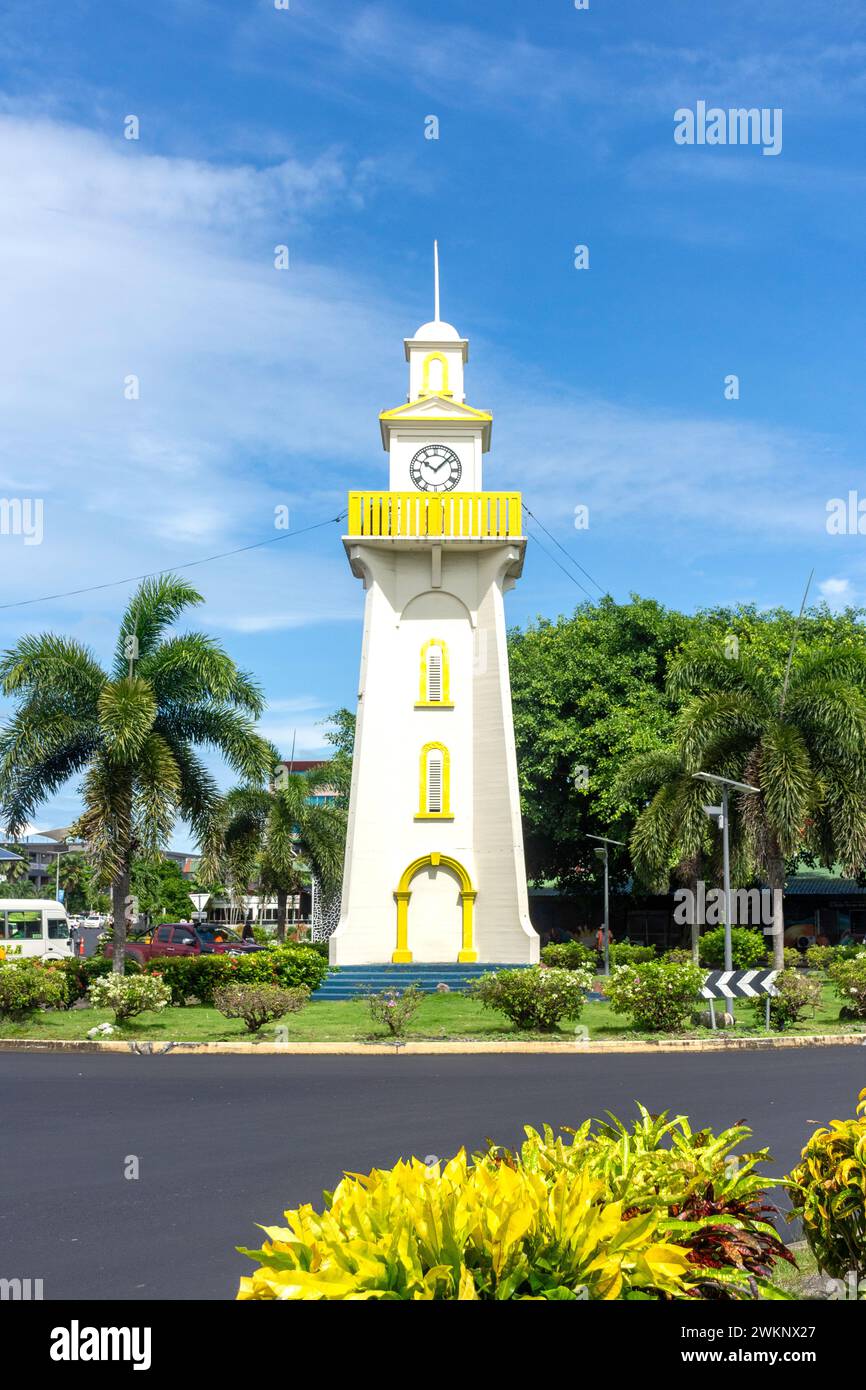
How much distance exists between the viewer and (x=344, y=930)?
93.5 ft

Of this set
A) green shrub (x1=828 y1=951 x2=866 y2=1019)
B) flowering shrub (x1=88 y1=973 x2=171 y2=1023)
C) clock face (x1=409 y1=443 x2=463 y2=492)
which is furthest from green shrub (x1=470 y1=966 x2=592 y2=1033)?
clock face (x1=409 y1=443 x2=463 y2=492)

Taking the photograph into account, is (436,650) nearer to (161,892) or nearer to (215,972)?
(215,972)

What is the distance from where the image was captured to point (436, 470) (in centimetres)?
3050

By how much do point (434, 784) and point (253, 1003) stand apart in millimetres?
10872

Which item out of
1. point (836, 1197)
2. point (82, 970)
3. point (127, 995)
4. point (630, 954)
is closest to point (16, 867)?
point (82, 970)

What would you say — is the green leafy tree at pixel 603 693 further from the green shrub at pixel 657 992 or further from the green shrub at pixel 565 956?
the green shrub at pixel 657 992

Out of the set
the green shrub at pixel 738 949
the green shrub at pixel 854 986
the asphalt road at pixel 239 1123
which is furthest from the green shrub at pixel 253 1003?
the green shrub at pixel 738 949

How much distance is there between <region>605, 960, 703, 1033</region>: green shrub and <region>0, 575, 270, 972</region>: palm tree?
9.20 metres

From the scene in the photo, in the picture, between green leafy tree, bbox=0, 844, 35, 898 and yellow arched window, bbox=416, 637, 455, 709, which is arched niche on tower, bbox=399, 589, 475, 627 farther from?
green leafy tree, bbox=0, 844, 35, 898

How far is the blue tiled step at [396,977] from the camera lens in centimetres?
2706

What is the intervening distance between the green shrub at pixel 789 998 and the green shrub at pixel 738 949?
9973 millimetres

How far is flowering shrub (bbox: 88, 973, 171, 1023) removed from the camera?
65.5 feet
